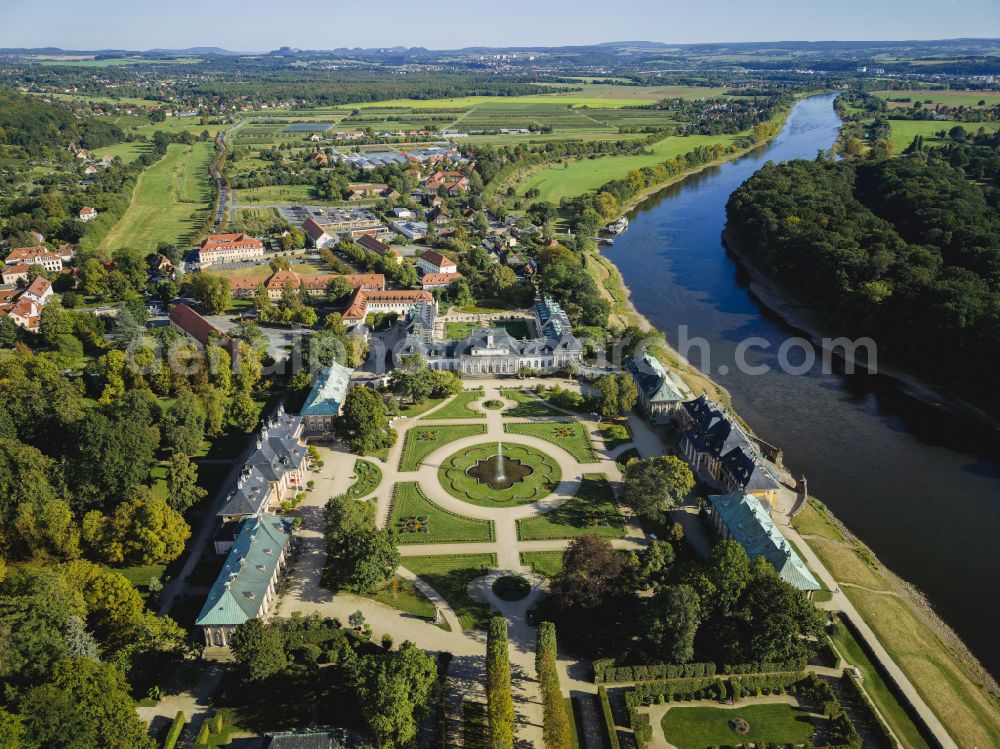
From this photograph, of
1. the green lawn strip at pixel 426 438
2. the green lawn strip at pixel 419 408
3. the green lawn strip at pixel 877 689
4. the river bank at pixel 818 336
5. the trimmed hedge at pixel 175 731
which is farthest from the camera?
the river bank at pixel 818 336

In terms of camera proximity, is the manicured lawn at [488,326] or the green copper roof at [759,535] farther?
the manicured lawn at [488,326]

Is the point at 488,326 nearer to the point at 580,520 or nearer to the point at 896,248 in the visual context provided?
the point at 580,520

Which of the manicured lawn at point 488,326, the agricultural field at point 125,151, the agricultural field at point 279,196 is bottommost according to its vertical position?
the manicured lawn at point 488,326

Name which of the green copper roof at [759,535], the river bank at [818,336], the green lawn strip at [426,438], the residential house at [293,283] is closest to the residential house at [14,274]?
the residential house at [293,283]

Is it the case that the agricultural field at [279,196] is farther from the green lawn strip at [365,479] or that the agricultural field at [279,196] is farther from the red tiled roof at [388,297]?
the green lawn strip at [365,479]

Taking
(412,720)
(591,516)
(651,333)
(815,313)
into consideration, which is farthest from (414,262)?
(412,720)

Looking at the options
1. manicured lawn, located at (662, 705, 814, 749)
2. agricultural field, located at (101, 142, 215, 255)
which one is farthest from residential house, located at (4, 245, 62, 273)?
manicured lawn, located at (662, 705, 814, 749)

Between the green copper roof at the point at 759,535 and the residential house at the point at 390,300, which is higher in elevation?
the residential house at the point at 390,300
